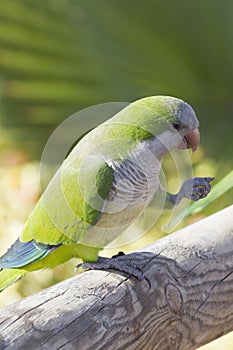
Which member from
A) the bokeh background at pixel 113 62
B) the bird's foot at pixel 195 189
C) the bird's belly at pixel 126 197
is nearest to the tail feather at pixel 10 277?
the bird's belly at pixel 126 197

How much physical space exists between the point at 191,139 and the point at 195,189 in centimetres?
11

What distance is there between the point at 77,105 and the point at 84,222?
0.85m

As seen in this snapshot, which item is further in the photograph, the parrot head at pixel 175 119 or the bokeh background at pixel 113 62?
the bokeh background at pixel 113 62

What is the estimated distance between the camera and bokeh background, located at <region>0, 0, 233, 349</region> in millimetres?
2246

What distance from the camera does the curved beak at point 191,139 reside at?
1.50m

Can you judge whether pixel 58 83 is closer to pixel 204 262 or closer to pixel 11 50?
pixel 11 50

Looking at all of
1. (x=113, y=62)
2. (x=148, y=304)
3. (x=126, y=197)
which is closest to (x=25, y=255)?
(x=126, y=197)

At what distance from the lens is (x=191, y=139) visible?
4.96 feet

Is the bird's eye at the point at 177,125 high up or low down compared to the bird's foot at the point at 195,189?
up

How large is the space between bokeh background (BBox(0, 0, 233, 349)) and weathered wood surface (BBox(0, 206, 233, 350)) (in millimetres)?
758

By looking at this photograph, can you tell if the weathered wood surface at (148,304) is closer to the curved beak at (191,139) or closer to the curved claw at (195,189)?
the curved claw at (195,189)

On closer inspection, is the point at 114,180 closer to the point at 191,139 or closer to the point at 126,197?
the point at 126,197

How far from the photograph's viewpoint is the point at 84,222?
153 cm

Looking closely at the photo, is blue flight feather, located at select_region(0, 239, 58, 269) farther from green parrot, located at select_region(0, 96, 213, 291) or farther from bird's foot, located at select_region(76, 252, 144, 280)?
bird's foot, located at select_region(76, 252, 144, 280)
